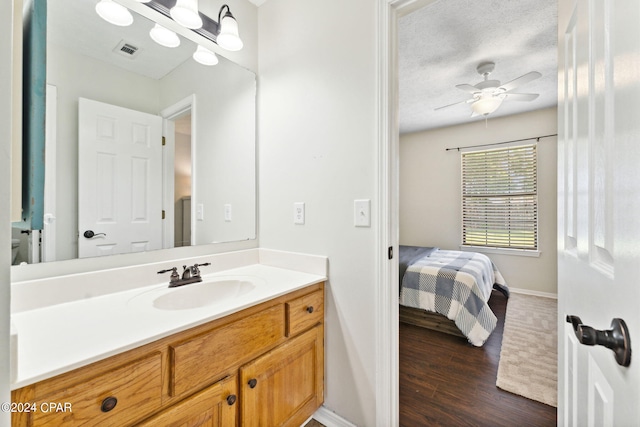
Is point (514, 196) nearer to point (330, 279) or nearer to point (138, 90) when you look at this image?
Answer: point (330, 279)

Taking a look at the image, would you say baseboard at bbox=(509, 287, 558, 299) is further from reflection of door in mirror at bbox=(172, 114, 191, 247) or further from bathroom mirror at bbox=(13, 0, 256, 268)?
reflection of door in mirror at bbox=(172, 114, 191, 247)

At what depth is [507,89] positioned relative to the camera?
2.66m

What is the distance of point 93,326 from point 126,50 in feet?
3.94

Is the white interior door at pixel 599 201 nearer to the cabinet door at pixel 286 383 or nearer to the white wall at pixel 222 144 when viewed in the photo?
the cabinet door at pixel 286 383

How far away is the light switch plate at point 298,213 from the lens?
5.06ft

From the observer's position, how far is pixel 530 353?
7.04ft

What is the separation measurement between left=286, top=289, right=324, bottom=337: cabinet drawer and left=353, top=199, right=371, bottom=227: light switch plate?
42 cm

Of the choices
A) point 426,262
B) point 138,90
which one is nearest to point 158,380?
point 138,90

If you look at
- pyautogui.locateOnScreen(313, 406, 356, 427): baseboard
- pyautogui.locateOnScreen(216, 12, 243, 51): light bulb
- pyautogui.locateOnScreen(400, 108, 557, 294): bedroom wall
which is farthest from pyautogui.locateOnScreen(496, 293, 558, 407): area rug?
pyautogui.locateOnScreen(216, 12, 243, 51): light bulb

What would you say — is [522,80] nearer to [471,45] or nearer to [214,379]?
[471,45]

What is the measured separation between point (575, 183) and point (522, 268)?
3.77 meters

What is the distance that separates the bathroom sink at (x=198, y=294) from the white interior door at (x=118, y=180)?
272 mm

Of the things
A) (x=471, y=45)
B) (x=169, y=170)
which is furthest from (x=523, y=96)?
(x=169, y=170)

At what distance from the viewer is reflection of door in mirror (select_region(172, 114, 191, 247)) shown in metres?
1.46
